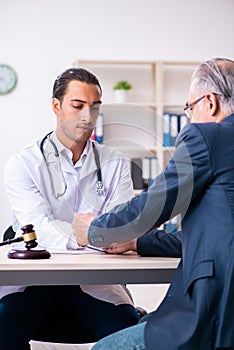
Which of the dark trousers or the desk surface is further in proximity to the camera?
the dark trousers

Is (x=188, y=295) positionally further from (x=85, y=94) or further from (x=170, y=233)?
(x=85, y=94)

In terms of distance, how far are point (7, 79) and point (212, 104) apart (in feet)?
12.6

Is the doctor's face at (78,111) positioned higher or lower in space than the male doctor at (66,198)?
higher

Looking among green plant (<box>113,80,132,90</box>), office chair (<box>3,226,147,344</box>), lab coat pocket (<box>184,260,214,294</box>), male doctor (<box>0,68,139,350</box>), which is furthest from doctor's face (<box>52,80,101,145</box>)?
green plant (<box>113,80,132,90</box>)

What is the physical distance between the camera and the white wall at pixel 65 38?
494 centimetres

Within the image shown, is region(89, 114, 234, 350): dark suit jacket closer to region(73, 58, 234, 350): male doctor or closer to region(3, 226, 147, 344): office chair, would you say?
region(73, 58, 234, 350): male doctor

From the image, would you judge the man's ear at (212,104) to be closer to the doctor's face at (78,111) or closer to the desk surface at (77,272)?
the desk surface at (77,272)

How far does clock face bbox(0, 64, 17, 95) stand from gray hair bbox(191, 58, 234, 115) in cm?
379

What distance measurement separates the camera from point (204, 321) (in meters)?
1.16

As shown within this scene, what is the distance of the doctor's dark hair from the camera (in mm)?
1980

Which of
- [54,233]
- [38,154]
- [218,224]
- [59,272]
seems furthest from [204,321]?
[38,154]

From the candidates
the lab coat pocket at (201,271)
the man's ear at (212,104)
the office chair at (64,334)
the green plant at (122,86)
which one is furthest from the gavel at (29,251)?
the green plant at (122,86)

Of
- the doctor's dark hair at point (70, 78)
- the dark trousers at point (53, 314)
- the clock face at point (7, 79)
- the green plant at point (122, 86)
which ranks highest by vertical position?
the doctor's dark hair at point (70, 78)

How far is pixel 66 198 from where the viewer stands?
1903 millimetres
